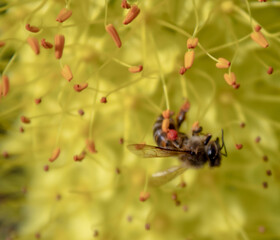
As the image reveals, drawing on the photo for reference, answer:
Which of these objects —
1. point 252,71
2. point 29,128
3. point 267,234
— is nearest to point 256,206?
point 267,234

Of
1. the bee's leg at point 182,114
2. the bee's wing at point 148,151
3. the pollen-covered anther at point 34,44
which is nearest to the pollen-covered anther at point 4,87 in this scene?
the pollen-covered anther at point 34,44

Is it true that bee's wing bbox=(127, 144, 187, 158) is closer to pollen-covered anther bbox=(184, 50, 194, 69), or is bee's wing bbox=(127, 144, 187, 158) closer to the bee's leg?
the bee's leg

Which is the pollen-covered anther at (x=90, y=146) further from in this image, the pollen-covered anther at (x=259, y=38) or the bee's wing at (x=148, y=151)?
the pollen-covered anther at (x=259, y=38)

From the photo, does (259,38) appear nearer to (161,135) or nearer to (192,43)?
(192,43)

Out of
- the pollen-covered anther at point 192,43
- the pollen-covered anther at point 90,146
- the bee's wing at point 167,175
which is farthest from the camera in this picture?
the pollen-covered anther at point 90,146

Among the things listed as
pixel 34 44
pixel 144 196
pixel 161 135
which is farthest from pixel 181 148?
pixel 34 44
